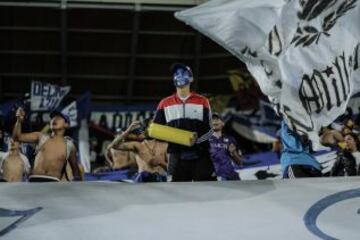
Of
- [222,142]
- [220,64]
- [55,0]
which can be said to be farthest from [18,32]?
[222,142]

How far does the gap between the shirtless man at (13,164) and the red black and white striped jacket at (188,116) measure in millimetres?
1917

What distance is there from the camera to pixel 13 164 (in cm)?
631

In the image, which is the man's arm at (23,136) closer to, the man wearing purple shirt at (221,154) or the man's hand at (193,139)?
the man wearing purple shirt at (221,154)

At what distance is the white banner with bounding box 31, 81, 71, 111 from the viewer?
9.59 meters

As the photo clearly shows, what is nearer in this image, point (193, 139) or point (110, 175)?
point (193, 139)

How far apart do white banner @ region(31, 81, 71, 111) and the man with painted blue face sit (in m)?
5.25

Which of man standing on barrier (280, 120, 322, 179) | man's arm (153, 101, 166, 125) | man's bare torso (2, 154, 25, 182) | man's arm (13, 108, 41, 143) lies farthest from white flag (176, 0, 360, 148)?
man's bare torso (2, 154, 25, 182)

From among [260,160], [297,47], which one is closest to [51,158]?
[297,47]

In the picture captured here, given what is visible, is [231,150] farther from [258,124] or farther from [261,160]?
[258,124]

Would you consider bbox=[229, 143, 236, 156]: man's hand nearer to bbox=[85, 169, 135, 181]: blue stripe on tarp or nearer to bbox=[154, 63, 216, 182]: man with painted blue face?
bbox=[154, 63, 216, 182]: man with painted blue face

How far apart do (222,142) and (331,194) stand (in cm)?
238

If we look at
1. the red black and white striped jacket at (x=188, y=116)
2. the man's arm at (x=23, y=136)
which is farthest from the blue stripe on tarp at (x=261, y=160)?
the red black and white striped jacket at (x=188, y=116)

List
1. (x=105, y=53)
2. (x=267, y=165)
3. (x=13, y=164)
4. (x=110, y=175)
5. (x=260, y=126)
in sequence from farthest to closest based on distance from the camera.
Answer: (x=105, y=53) < (x=260, y=126) < (x=267, y=165) < (x=110, y=175) < (x=13, y=164)

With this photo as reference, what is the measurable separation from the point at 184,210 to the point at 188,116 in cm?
135
